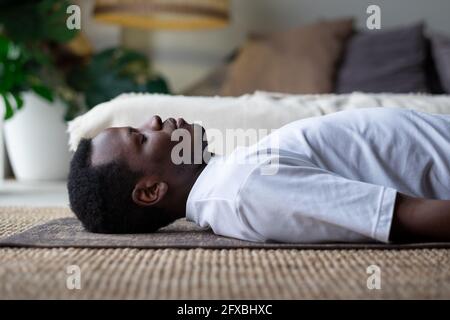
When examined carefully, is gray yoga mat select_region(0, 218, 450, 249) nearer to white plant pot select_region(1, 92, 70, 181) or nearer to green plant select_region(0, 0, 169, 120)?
green plant select_region(0, 0, 169, 120)

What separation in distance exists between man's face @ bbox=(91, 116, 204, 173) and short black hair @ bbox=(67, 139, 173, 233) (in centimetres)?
1

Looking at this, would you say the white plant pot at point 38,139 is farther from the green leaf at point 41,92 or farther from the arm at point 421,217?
the arm at point 421,217

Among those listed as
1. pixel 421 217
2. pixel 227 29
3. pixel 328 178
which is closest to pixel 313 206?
pixel 328 178

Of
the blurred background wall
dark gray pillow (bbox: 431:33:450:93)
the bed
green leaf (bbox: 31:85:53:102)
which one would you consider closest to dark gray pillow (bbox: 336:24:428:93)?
dark gray pillow (bbox: 431:33:450:93)

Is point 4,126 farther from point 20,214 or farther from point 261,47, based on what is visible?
point 20,214

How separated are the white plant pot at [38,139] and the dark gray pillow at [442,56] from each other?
1536mm

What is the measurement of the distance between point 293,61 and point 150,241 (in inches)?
66.3

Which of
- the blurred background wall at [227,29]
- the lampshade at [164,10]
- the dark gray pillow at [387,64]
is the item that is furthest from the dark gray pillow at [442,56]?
the lampshade at [164,10]

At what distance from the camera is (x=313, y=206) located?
1.10 m

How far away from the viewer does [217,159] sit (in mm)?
1298
